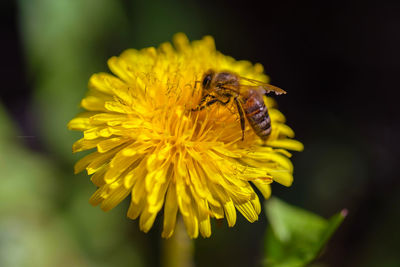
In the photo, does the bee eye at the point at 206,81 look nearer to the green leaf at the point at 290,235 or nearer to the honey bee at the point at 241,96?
the honey bee at the point at 241,96

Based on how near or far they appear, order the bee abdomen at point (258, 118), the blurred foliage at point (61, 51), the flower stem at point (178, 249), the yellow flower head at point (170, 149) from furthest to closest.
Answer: the blurred foliage at point (61, 51), the flower stem at point (178, 249), the bee abdomen at point (258, 118), the yellow flower head at point (170, 149)

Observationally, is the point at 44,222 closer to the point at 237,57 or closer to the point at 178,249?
the point at 178,249

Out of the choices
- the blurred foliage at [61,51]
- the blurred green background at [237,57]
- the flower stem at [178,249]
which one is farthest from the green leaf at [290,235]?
the blurred foliage at [61,51]

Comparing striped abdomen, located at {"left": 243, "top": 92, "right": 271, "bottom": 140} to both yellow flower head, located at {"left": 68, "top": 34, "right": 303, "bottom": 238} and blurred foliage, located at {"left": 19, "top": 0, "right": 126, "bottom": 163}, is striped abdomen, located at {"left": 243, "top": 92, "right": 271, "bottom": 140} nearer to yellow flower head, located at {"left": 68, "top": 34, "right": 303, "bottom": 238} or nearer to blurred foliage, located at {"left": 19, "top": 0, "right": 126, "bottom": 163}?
yellow flower head, located at {"left": 68, "top": 34, "right": 303, "bottom": 238}

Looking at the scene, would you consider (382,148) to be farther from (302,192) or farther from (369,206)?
(302,192)

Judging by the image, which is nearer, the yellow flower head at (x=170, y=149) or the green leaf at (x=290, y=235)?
the yellow flower head at (x=170, y=149)

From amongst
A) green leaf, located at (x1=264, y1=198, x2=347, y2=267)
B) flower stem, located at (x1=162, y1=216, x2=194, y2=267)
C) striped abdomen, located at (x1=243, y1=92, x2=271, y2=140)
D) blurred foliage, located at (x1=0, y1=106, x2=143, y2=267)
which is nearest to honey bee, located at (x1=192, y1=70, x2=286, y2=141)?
striped abdomen, located at (x1=243, y1=92, x2=271, y2=140)
